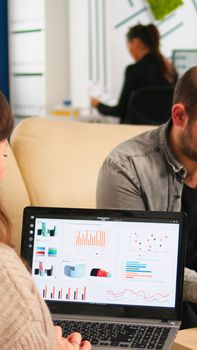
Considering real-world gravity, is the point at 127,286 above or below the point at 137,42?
below

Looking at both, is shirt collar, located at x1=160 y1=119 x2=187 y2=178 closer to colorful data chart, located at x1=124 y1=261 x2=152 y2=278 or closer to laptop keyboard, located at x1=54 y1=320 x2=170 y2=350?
colorful data chart, located at x1=124 y1=261 x2=152 y2=278

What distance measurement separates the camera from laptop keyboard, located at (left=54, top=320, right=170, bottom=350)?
142 centimetres

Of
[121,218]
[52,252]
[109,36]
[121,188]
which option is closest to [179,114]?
[121,188]

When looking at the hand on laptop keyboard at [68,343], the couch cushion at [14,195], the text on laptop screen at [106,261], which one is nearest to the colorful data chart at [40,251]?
the text on laptop screen at [106,261]

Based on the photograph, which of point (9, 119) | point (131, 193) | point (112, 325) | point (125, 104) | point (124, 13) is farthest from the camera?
point (124, 13)

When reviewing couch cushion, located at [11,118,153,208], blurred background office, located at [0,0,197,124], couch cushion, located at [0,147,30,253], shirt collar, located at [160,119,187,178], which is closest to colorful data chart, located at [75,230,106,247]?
shirt collar, located at [160,119,187,178]

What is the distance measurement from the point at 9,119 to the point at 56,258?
1.71 feet

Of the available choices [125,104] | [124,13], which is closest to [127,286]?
[125,104]

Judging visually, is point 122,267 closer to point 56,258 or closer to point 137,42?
point 56,258

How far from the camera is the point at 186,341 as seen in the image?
1.46m

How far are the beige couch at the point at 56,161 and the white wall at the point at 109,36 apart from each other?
10.9ft

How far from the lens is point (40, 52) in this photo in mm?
6004

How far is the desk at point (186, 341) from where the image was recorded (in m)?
1.43

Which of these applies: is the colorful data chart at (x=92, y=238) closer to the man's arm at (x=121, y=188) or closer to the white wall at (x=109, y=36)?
the man's arm at (x=121, y=188)
